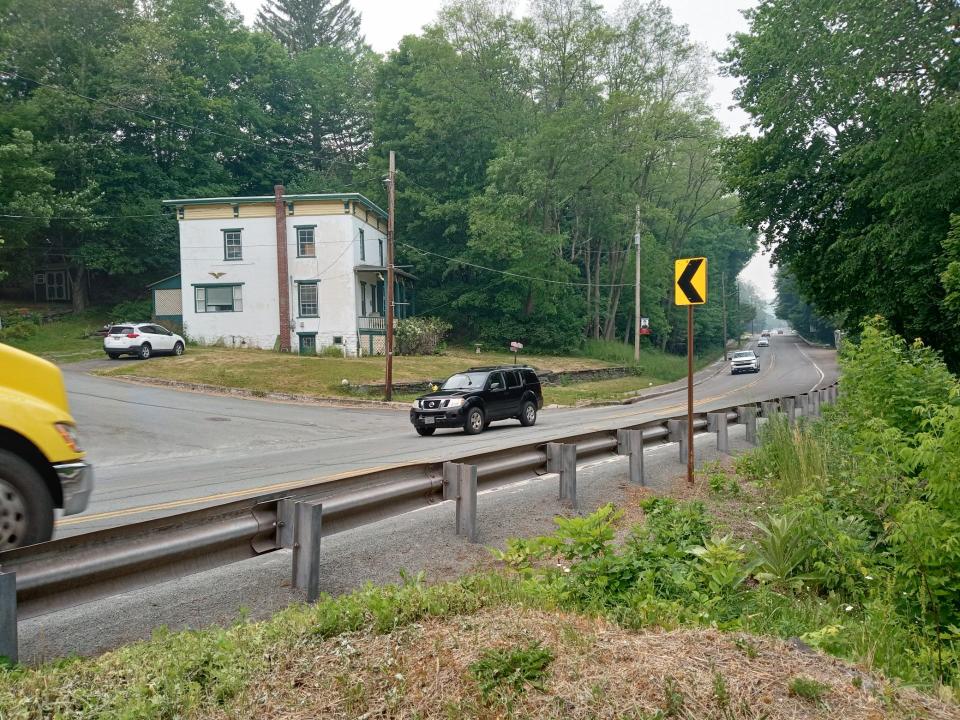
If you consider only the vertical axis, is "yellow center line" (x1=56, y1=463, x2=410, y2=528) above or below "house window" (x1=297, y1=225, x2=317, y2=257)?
below

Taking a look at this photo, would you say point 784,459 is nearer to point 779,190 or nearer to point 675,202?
point 779,190

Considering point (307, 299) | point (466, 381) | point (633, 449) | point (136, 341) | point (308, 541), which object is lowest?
point (466, 381)

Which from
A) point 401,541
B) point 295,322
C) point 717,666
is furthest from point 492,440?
point 295,322

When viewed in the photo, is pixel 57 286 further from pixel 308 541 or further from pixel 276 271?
pixel 308 541

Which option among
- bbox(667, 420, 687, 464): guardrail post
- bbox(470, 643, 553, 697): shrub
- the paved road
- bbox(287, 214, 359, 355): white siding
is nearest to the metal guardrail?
bbox(470, 643, 553, 697): shrub

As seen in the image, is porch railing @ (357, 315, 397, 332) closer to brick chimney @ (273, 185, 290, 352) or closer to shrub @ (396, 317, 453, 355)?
shrub @ (396, 317, 453, 355)

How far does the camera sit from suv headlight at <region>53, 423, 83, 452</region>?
5.38 metres

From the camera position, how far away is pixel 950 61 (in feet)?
65.9

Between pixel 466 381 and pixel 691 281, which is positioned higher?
pixel 691 281

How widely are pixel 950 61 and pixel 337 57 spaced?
7073cm

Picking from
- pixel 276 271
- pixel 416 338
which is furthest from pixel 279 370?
pixel 416 338

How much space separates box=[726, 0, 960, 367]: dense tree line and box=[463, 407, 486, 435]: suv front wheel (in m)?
→ 11.1

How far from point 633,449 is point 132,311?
50510mm

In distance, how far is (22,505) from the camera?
16.3ft
